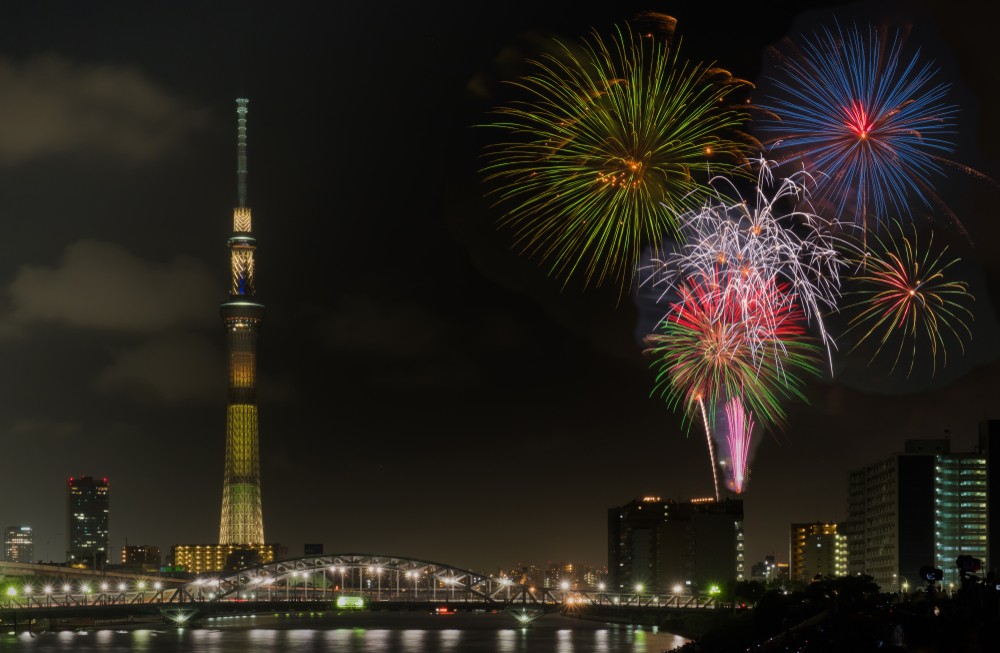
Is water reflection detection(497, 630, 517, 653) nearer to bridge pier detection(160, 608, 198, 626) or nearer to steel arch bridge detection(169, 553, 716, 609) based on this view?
steel arch bridge detection(169, 553, 716, 609)

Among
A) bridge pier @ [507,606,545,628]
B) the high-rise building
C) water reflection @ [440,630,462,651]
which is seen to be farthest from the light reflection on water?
the high-rise building

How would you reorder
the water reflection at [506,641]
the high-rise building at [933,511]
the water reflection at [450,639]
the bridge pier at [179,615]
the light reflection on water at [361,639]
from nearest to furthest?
1. the water reflection at [506,641]
2. the light reflection on water at [361,639]
3. the water reflection at [450,639]
4. the bridge pier at [179,615]
5. the high-rise building at [933,511]

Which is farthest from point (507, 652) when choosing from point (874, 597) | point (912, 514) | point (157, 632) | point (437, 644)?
point (912, 514)

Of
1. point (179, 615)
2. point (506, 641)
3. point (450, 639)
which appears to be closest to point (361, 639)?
point (450, 639)

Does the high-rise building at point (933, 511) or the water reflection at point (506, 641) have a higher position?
the high-rise building at point (933, 511)

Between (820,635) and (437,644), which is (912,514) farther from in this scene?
(820,635)

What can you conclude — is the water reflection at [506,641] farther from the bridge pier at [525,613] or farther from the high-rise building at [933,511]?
the high-rise building at [933,511]

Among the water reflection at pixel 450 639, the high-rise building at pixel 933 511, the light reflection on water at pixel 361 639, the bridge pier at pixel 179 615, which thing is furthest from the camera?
the high-rise building at pixel 933 511

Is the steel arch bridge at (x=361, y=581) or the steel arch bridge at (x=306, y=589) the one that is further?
the steel arch bridge at (x=361, y=581)

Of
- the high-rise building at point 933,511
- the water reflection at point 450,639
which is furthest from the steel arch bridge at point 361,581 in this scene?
the high-rise building at point 933,511
